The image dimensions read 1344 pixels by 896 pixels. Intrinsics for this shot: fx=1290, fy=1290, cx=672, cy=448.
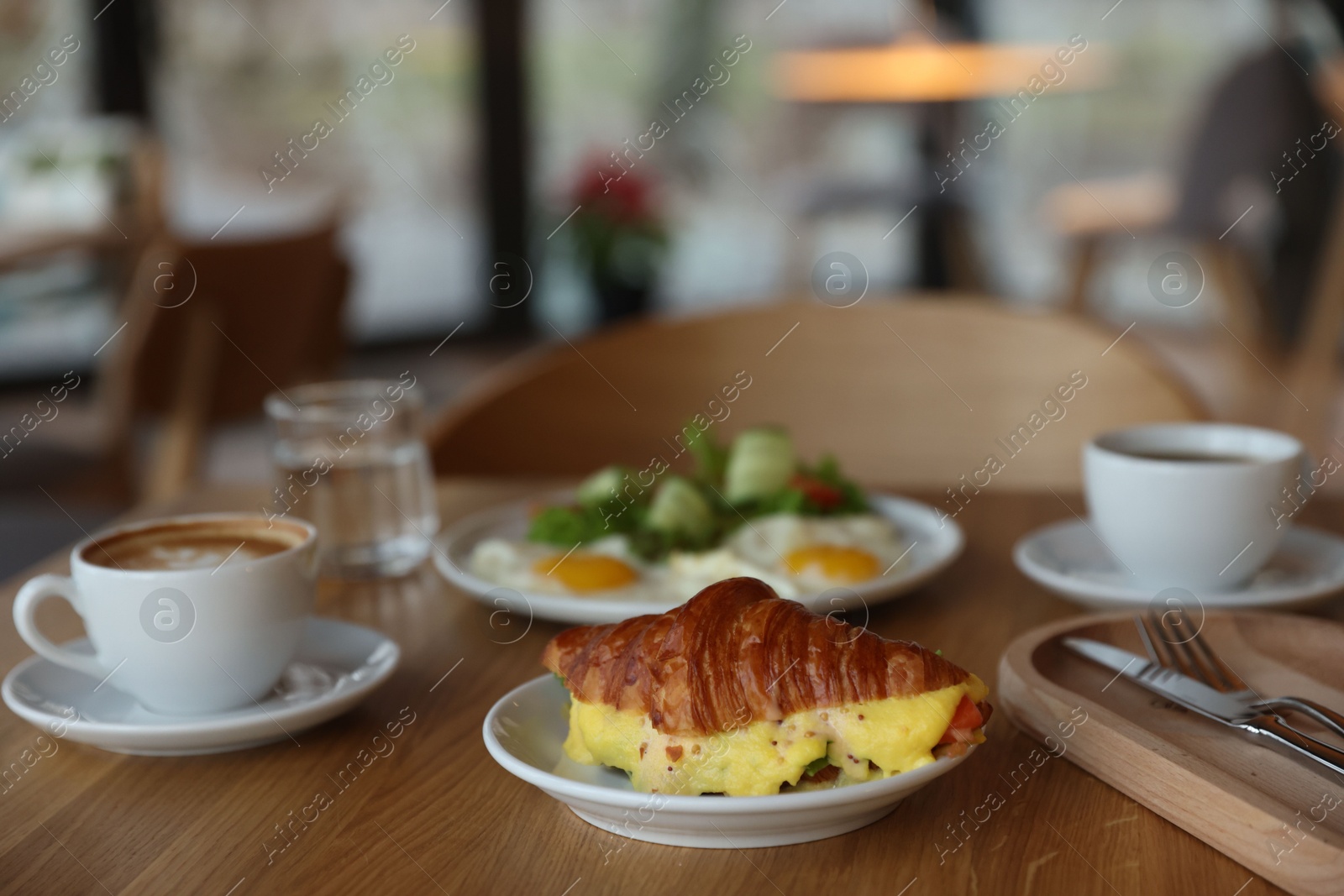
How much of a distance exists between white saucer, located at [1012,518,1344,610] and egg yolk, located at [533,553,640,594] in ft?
1.00

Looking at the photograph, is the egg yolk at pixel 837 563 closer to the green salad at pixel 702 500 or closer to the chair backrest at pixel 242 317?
the green salad at pixel 702 500

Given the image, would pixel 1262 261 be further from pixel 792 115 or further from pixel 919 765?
pixel 919 765

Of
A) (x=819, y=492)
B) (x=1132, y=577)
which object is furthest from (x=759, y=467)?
(x=1132, y=577)

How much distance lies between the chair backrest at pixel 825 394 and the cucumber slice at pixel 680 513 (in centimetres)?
59

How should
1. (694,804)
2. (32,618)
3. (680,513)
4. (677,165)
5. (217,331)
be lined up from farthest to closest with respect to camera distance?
(677,165) → (217,331) → (680,513) → (32,618) → (694,804)

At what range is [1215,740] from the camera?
675 mm

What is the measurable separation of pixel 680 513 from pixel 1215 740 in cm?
49

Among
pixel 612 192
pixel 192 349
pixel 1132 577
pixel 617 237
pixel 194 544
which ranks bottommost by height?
pixel 617 237

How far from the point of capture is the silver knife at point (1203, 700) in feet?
2.09

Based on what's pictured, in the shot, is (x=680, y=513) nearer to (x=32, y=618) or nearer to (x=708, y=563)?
(x=708, y=563)

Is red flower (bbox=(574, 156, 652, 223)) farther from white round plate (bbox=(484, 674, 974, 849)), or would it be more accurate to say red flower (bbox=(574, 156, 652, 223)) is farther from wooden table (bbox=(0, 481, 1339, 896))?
white round plate (bbox=(484, 674, 974, 849))

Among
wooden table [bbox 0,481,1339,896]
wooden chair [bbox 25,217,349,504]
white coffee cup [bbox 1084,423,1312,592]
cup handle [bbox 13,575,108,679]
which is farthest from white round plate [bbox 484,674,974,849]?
wooden chair [bbox 25,217,349,504]

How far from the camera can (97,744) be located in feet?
2.40

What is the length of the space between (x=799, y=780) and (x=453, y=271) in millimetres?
5928
